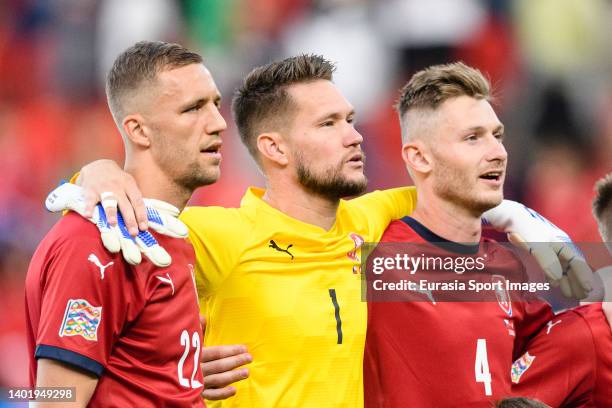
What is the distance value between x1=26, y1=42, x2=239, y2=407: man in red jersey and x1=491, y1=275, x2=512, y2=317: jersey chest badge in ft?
4.18

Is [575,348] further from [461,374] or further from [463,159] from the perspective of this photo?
[463,159]

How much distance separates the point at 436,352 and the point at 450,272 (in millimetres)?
369

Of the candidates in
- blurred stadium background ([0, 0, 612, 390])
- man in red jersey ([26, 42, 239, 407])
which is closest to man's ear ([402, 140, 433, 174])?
man in red jersey ([26, 42, 239, 407])

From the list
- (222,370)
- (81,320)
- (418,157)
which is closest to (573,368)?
(418,157)

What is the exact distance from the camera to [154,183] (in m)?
4.14

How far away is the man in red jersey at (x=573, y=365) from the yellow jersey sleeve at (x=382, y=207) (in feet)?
2.57

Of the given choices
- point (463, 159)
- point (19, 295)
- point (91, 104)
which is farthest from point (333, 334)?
point (91, 104)

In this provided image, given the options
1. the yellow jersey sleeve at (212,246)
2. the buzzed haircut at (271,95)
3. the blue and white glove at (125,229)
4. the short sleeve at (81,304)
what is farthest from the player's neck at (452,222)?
the short sleeve at (81,304)

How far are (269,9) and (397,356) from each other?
6.12 meters

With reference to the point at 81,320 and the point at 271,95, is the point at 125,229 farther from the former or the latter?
the point at 271,95

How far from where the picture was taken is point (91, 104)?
9.71m

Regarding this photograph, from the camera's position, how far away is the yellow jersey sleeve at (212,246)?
14.1ft

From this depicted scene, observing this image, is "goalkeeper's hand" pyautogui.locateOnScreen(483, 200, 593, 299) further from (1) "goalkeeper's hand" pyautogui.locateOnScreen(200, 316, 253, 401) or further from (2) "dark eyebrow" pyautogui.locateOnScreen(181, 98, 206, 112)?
(2) "dark eyebrow" pyautogui.locateOnScreen(181, 98, 206, 112)

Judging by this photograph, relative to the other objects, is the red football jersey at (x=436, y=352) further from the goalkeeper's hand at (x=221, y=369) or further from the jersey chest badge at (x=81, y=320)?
the jersey chest badge at (x=81, y=320)
